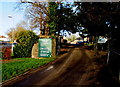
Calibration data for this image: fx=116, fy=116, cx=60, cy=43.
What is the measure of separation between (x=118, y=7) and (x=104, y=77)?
801 cm

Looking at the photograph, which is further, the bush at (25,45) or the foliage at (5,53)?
the bush at (25,45)

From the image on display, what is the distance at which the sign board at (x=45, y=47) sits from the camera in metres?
15.3

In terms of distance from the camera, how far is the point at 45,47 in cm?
1534

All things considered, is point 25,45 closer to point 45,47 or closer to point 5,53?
point 5,53

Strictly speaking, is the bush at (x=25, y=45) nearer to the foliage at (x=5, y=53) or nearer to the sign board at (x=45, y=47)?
the sign board at (x=45, y=47)

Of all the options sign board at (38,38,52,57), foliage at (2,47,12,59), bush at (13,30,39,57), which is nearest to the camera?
foliage at (2,47,12,59)

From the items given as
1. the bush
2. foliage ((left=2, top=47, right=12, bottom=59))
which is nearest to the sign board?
the bush

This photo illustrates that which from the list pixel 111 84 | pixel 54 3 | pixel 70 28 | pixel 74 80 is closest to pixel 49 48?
pixel 74 80

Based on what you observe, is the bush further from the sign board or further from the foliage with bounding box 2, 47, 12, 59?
the foliage with bounding box 2, 47, 12, 59

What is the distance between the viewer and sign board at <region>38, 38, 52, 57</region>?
1526 centimetres

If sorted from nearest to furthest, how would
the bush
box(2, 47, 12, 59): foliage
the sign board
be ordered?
box(2, 47, 12, 59): foliage → the sign board → the bush

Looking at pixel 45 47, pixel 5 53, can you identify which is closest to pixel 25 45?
pixel 5 53

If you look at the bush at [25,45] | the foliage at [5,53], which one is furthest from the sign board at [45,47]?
the foliage at [5,53]

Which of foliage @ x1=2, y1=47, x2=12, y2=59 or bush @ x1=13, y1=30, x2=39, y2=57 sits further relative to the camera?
bush @ x1=13, y1=30, x2=39, y2=57
